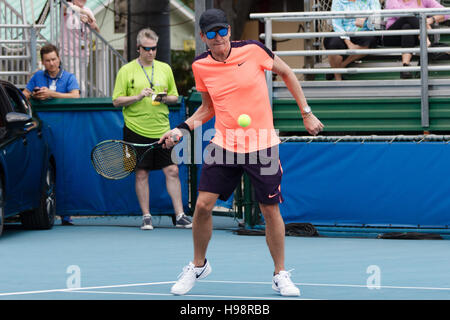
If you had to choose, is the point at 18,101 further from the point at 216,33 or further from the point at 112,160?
the point at 216,33

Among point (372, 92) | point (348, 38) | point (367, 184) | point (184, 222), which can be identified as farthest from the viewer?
point (348, 38)

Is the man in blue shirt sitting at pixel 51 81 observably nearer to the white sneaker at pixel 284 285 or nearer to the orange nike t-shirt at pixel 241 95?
the orange nike t-shirt at pixel 241 95

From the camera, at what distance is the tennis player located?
282 inches

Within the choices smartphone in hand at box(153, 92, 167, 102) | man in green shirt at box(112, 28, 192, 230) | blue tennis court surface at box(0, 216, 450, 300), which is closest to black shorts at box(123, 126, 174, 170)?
man in green shirt at box(112, 28, 192, 230)

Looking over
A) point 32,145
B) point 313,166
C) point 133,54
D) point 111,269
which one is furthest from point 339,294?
point 133,54

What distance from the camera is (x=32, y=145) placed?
37.6 feet

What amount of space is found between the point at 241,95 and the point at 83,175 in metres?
5.93

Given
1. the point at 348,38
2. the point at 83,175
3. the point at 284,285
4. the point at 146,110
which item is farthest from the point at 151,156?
the point at 284,285

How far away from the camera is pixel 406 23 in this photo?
41.9ft

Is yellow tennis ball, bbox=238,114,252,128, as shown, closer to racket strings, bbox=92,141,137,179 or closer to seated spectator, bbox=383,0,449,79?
racket strings, bbox=92,141,137,179

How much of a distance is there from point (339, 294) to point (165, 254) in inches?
116

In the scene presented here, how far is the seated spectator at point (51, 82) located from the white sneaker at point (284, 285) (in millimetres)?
6289

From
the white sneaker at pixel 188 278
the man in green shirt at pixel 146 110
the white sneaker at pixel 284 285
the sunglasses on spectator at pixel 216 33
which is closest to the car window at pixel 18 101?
the man in green shirt at pixel 146 110

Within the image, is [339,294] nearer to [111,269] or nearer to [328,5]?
[111,269]
